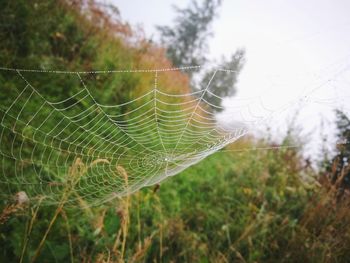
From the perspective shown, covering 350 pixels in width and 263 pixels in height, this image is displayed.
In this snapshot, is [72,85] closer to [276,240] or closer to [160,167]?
[160,167]

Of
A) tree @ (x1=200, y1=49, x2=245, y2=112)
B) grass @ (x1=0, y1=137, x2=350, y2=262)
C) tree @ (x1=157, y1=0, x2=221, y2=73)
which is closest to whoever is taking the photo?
tree @ (x1=200, y1=49, x2=245, y2=112)

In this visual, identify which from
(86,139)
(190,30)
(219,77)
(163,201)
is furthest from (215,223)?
(190,30)

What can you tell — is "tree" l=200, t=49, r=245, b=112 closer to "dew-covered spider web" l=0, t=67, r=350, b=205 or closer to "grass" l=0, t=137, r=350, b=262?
"dew-covered spider web" l=0, t=67, r=350, b=205

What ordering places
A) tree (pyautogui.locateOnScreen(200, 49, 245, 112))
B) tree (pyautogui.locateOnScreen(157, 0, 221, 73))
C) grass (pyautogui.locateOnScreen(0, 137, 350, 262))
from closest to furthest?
tree (pyautogui.locateOnScreen(200, 49, 245, 112))
grass (pyautogui.locateOnScreen(0, 137, 350, 262))
tree (pyautogui.locateOnScreen(157, 0, 221, 73))

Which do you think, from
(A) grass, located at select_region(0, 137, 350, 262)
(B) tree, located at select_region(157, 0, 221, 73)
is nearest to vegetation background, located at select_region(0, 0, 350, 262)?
(A) grass, located at select_region(0, 137, 350, 262)

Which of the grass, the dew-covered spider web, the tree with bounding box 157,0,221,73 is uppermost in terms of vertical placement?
the tree with bounding box 157,0,221,73

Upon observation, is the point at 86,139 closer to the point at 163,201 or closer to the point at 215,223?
the point at 163,201

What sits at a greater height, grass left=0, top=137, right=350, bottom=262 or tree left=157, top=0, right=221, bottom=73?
tree left=157, top=0, right=221, bottom=73
